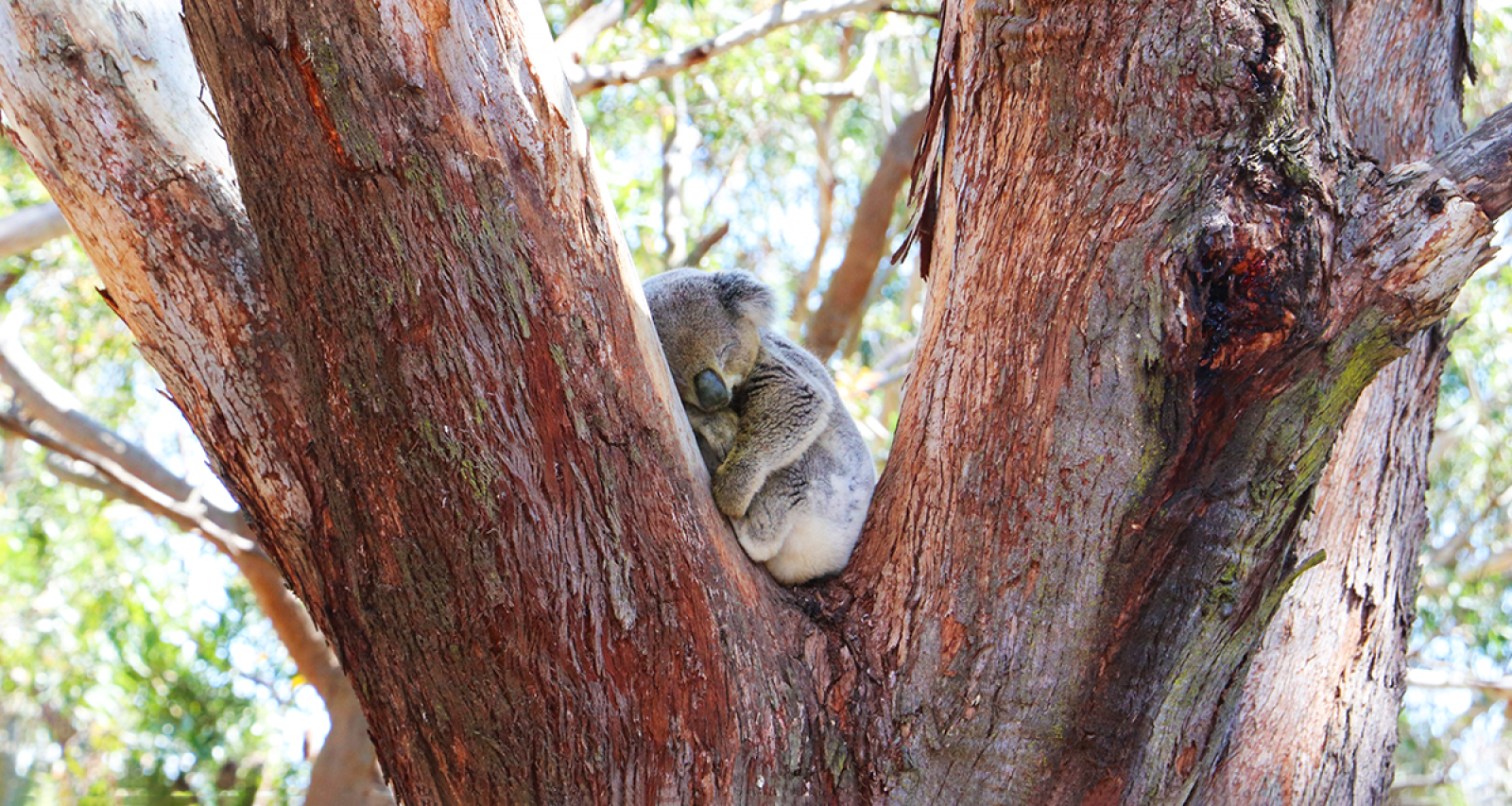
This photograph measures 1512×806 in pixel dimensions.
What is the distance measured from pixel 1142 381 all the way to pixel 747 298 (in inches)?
48.7

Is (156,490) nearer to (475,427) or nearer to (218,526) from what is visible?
(218,526)

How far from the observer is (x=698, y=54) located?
523 centimetres

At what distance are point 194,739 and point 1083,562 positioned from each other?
5.15 m

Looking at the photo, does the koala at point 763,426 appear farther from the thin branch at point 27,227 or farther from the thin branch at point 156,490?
the thin branch at point 27,227

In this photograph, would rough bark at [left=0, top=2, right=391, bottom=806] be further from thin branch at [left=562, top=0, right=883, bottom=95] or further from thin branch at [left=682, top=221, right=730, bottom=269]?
thin branch at [left=682, top=221, right=730, bottom=269]

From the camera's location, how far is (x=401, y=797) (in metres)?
1.79

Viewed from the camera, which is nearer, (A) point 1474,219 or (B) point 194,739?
(A) point 1474,219

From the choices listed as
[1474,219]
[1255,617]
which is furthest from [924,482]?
[1474,219]

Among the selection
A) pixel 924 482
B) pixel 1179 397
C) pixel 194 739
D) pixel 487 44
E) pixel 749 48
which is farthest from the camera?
pixel 749 48

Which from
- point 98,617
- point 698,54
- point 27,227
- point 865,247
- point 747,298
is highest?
point 698,54

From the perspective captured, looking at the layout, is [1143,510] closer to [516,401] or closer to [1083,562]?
[1083,562]

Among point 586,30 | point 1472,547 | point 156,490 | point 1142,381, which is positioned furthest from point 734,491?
point 1472,547

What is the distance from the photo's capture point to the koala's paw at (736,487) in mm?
2262

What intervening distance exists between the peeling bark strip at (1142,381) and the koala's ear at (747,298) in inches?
37.0
